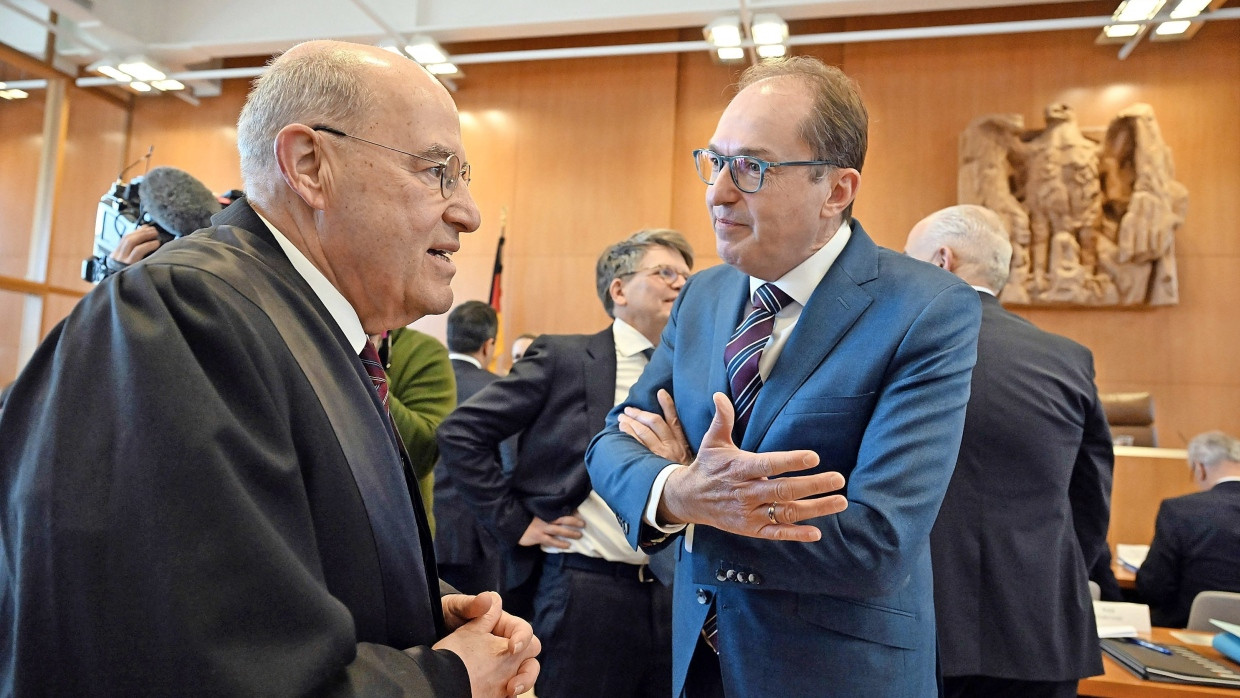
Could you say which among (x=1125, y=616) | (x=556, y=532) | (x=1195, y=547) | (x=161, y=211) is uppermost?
(x=161, y=211)

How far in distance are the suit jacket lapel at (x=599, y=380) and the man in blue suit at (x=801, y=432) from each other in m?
0.90

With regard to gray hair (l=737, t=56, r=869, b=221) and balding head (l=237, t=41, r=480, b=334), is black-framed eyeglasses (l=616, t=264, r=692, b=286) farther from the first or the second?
balding head (l=237, t=41, r=480, b=334)

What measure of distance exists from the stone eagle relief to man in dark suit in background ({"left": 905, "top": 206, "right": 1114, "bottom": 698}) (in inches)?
195

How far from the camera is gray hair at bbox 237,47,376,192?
110 centimetres

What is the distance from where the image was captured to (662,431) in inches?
60.0

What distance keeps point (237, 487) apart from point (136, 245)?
1.60 meters

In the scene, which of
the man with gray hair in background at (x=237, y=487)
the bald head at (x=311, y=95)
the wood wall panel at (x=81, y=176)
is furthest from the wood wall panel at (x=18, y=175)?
the man with gray hair in background at (x=237, y=487)

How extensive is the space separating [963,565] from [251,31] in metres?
8.24

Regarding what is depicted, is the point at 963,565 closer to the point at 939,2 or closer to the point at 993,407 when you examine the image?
the point at 993,407

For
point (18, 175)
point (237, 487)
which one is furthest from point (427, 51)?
point (237, 487)

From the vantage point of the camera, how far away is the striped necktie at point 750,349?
57.4 inches

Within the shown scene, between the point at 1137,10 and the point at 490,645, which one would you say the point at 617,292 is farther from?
the point at 1137,10

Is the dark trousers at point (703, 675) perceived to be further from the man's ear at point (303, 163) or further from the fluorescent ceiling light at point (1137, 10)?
the fluorescent ceiling light at point (1137, 10)

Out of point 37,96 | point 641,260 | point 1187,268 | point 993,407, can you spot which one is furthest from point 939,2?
point 37,96
